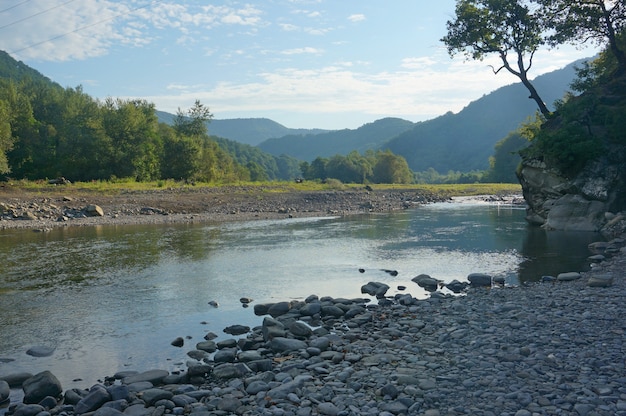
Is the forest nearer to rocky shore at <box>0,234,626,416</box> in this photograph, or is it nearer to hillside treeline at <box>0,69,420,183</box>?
hillside treeline at <box>0,69,420,183</box>

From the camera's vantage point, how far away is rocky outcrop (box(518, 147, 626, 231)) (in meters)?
29.8

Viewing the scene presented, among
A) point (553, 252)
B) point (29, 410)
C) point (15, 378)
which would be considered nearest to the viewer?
point (29, 410)

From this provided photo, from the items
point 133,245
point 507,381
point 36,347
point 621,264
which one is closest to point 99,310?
point 36,347

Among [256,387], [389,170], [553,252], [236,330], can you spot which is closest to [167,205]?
[553,252]

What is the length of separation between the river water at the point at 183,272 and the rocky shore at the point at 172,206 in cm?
567

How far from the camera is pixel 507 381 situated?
769cm

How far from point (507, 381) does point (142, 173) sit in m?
69.1

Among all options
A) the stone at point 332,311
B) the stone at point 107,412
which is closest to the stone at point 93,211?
the stone at point 332,311

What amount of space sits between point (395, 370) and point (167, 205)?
42.4m

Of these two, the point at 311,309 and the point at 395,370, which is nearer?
the point at 395,370

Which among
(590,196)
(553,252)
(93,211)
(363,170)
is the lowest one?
(553,252)

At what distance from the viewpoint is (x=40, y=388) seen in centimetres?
825

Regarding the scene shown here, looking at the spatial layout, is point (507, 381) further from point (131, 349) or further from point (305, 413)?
point (131, 349)

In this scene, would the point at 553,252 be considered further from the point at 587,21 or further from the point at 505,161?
the point at 505,161
